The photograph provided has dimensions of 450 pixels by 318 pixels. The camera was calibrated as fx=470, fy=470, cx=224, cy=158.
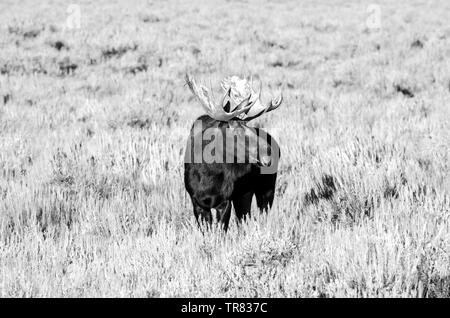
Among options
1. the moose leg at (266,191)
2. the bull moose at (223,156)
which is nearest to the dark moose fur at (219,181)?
the bull moose at (223,156)

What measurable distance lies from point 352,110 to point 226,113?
4274 mm

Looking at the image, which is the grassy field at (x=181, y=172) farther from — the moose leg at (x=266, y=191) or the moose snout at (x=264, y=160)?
the moose snout at (x=264, y=160)

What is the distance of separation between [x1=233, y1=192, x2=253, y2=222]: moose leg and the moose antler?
496 mm

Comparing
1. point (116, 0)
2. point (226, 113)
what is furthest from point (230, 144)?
point (116, 0)

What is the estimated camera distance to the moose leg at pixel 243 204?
2984 millimetres

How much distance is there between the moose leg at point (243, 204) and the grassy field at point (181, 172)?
13 centimetres

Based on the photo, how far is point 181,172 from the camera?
165 inches

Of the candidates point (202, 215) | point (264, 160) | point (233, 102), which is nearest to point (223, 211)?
point (202, 215)

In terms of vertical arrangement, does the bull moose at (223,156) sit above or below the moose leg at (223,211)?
above

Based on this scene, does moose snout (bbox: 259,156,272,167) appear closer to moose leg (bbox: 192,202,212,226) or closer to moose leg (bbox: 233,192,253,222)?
moose leg (bbox: 233,192,253,222)

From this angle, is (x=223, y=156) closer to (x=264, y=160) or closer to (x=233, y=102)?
(x=264, y=160)

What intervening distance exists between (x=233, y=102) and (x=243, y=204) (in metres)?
0.65
